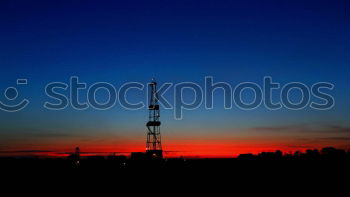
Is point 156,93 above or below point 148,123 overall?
above

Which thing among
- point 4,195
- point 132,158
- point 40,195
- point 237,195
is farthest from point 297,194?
point 132,158

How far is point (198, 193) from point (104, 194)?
910 cm

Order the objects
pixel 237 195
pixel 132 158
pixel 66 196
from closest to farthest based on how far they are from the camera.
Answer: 1. pixel 66 196
2. pixel 237 195
3. pixel 132 158

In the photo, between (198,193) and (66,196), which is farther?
(198,193)

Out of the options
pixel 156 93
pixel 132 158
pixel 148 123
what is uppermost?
pixel 156 93

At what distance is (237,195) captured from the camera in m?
35.1

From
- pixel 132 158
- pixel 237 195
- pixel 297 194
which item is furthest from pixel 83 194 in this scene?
pixel 132 158

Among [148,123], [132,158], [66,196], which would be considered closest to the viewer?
[66,196]

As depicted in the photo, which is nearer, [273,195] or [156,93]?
[273,195]

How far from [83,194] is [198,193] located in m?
11.0

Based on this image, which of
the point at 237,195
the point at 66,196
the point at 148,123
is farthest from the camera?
the point at 148,123

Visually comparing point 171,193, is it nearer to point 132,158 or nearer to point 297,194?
point 297,194

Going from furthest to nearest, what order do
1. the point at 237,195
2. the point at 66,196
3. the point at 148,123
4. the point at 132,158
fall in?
the point at 132,158 → the point at 148,123 → the point at 237,195 → the point at 66,196

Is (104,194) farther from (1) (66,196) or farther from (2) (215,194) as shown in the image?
(2) (215,194)
